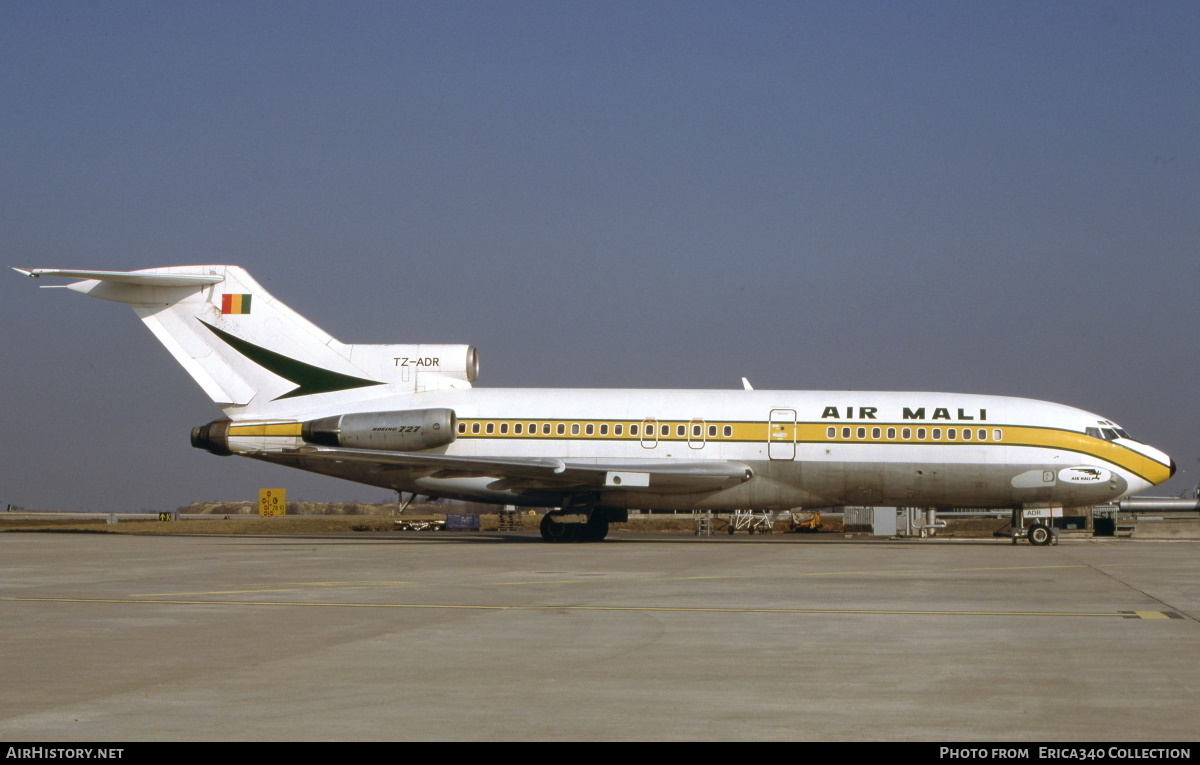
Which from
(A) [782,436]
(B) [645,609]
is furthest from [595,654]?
(A) [782,436]

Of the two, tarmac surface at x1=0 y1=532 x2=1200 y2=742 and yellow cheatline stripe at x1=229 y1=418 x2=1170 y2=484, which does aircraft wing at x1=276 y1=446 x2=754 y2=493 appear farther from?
tarmac surface at x1=0 y1=532 x2=1200 y2=742

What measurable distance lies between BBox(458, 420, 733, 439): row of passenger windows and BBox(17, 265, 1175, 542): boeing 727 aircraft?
38mm

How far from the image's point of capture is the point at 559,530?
32.0 m

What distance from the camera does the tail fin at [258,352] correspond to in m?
33.3

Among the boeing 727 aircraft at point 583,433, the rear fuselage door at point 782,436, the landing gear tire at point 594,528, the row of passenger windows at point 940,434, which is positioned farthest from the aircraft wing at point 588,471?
the row of passenger windows at point 940,434

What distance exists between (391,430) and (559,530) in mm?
Answer: 5389

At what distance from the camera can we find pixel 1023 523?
107 ft

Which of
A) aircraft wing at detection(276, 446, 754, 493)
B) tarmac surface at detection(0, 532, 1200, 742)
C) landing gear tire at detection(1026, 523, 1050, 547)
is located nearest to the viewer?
tarmac surface at detection(0, 532, 1200, 742)

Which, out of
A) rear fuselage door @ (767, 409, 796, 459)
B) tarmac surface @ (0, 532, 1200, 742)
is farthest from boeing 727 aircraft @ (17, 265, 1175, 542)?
tarmac surface @ (0, 532, 1200, 742)

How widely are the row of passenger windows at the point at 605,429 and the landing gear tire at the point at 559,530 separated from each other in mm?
2478

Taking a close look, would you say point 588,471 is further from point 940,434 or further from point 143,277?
point 143,277

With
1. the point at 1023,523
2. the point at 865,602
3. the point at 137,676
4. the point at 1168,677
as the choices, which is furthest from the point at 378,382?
the point at 1168,677

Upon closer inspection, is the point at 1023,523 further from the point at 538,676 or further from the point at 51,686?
the point at 51,686

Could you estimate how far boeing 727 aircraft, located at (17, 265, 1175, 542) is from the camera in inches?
1187
